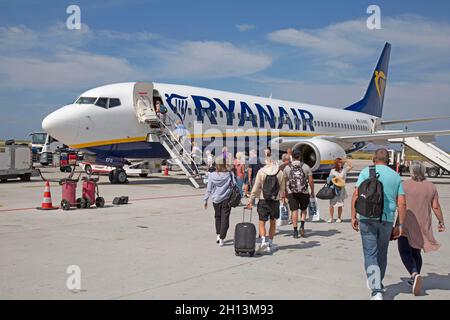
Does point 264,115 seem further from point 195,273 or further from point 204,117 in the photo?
point 195,273

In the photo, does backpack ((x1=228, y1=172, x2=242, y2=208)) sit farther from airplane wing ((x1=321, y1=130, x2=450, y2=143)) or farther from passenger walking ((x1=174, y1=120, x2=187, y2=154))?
airplane wing ((x1=321, y1=130, x2=450, y2=143))

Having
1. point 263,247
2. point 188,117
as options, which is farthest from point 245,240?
point 188,117

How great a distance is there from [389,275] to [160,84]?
45.6ft

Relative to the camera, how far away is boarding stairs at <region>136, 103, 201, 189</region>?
1719 centimetres

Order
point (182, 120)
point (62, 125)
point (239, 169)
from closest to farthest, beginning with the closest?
point (239, 169) < point (62, 125) < point (182, 120)

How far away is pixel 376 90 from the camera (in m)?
34.1

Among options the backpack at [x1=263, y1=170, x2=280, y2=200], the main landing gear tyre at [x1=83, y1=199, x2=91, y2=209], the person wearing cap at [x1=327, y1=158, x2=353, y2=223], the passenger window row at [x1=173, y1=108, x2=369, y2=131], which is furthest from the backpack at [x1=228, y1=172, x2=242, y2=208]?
the passenger window row at [x1=173, y1=108, x2=369, y2=131]

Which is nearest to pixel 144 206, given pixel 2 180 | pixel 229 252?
pixel 229 252

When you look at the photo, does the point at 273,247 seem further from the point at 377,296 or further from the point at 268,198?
the point at 377,296

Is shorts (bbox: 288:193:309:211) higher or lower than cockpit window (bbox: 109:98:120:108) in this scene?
lower

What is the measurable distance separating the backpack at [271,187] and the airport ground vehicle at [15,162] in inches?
556

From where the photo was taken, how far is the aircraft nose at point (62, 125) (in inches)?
623

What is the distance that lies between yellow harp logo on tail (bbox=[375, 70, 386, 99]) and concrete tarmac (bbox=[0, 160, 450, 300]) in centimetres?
2530

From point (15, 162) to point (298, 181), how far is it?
→ 1424 cm
